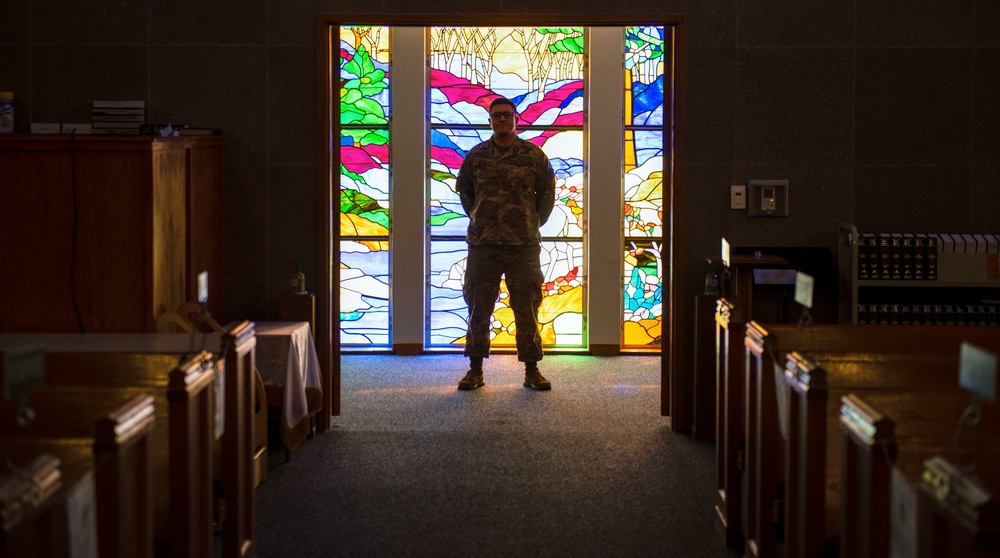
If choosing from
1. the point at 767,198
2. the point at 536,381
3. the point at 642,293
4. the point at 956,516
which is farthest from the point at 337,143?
the point at 956,516

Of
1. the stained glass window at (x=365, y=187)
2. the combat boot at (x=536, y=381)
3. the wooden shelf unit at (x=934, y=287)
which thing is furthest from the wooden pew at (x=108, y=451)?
the stained glass window at (x=365, y=187)

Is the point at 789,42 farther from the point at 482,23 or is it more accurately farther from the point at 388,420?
the point at 388,420

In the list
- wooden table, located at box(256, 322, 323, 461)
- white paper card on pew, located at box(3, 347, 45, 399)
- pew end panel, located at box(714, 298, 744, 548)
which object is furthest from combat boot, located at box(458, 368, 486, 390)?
white paper card on pew, located at box(3, 347, 45, 399)

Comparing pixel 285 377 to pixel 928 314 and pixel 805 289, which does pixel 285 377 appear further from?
pixel 928 314

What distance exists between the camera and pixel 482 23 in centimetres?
546

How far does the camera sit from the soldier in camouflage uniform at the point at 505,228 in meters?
6.42

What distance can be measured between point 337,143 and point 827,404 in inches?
129

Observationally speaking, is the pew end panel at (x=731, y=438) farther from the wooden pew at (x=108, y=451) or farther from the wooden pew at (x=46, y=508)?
the wooden pew at (x=46, y=508)

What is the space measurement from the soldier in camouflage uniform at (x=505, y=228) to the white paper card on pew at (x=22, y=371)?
14.8 feet

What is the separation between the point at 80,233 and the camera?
468cm

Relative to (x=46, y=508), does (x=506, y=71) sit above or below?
above

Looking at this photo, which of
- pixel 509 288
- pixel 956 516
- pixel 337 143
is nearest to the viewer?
pixel 956 516

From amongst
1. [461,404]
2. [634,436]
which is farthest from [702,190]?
[461,404]

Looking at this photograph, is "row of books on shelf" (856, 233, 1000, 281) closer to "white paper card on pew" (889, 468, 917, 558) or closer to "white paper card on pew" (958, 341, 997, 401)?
"white paper card on pew" (889, 468, 917, 558)
